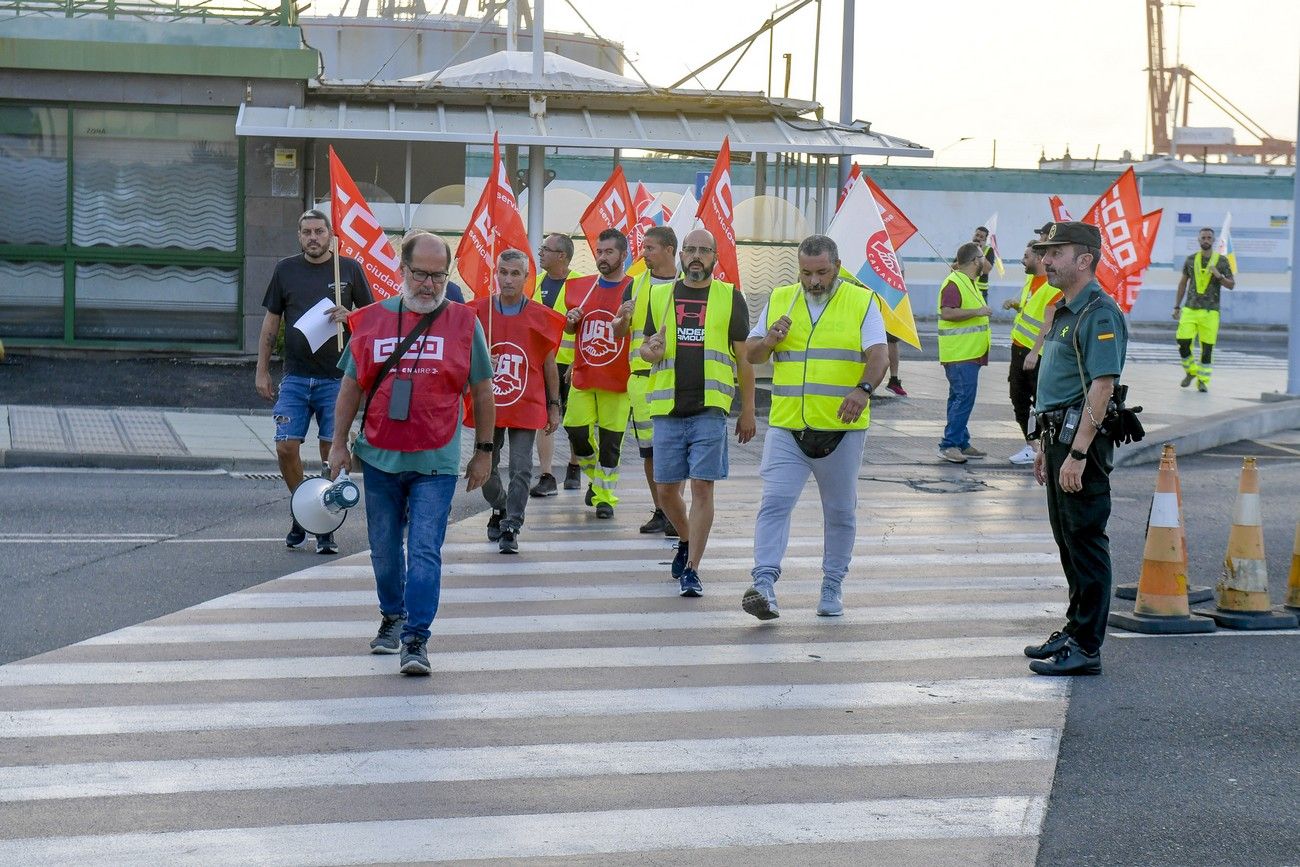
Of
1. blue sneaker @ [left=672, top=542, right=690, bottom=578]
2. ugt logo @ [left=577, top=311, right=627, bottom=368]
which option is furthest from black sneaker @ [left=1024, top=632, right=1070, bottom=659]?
ugt logo @ [left=577, top=311, right=627, bottom=368]

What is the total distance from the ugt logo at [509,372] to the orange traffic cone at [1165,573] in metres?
3.87

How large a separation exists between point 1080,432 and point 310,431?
413 inches

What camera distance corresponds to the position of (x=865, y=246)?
14164 millimetres

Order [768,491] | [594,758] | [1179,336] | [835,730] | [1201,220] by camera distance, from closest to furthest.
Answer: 1. [594,758]
2. [835,730]
3. [768,491]
4. [1179,336]
5. [1201,220]

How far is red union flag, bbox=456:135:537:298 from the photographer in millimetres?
11117

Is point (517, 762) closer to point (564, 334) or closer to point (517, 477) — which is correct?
point (517, 477)

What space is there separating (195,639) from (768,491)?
9.42ft

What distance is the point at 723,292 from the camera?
366 inches

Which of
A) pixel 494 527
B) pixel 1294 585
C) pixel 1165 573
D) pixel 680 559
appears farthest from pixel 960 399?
pixel 1165 573

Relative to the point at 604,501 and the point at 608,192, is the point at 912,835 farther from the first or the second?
the point at 608,192

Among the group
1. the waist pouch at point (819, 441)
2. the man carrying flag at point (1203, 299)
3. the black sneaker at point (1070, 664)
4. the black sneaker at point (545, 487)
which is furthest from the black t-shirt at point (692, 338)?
the man carrying flag at point (1203, 299)

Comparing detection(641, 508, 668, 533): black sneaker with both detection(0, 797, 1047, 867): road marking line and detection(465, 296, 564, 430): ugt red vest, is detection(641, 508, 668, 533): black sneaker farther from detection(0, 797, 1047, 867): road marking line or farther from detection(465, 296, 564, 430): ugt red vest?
detection(0, 797, 1047, 867): road marking line

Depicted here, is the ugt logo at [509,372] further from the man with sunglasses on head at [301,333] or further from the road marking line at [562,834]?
the road marking line at [562,834]

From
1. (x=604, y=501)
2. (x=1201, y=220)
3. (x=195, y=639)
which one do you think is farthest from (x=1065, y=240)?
(x=1201, y=220)
